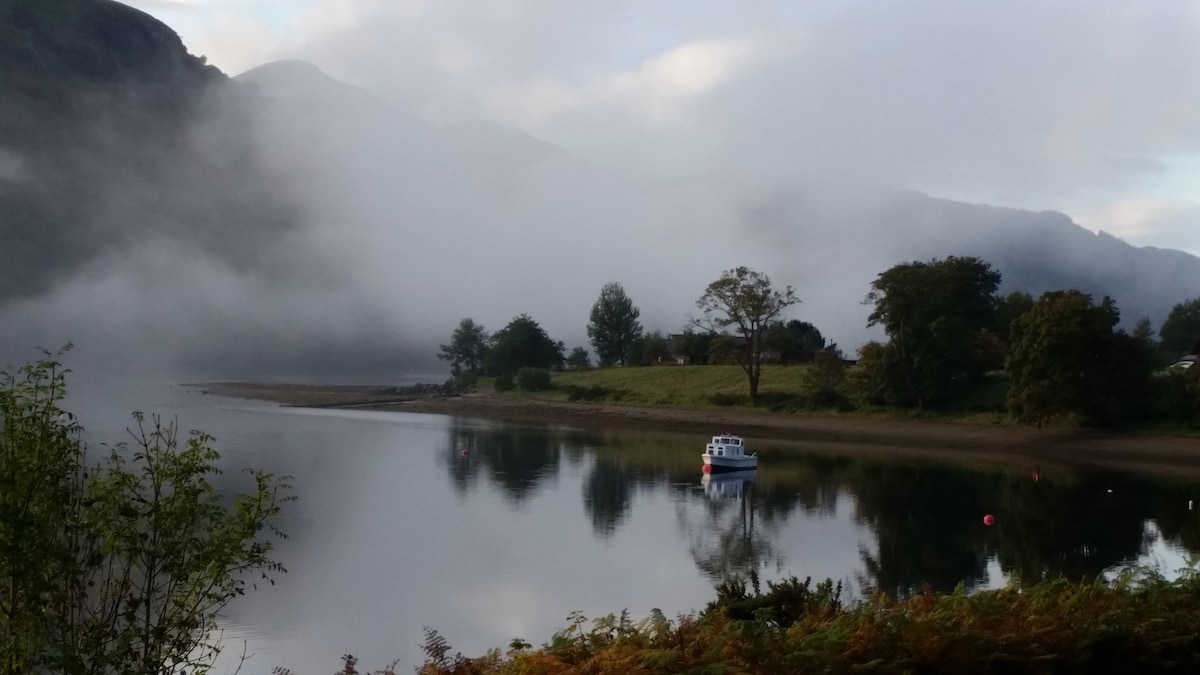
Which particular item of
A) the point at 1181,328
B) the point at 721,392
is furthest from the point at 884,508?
the point at 1181,328

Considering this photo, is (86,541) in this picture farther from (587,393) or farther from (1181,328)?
(1181,328)

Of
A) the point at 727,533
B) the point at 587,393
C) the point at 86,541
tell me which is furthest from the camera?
the point at 587,393

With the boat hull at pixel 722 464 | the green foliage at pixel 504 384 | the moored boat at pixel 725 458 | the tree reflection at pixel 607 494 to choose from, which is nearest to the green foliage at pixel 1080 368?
the moored boat at pixel 725 458

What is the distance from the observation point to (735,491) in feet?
145

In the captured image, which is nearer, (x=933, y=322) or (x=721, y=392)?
(x=933, y=322)

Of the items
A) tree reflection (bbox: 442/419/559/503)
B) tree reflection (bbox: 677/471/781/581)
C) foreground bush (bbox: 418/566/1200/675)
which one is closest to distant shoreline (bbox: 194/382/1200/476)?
tree reflection (bbox: 442/419/559/503)

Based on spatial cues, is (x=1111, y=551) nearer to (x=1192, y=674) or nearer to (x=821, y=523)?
(x=821, y=523)

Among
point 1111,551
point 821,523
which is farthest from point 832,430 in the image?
point 1111,551

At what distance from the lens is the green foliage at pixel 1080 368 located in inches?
2340

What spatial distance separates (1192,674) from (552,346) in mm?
123498

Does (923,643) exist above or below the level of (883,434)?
above

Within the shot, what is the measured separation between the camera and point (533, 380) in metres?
110

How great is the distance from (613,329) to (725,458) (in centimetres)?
8809

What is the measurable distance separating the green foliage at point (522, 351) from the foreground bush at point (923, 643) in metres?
115
